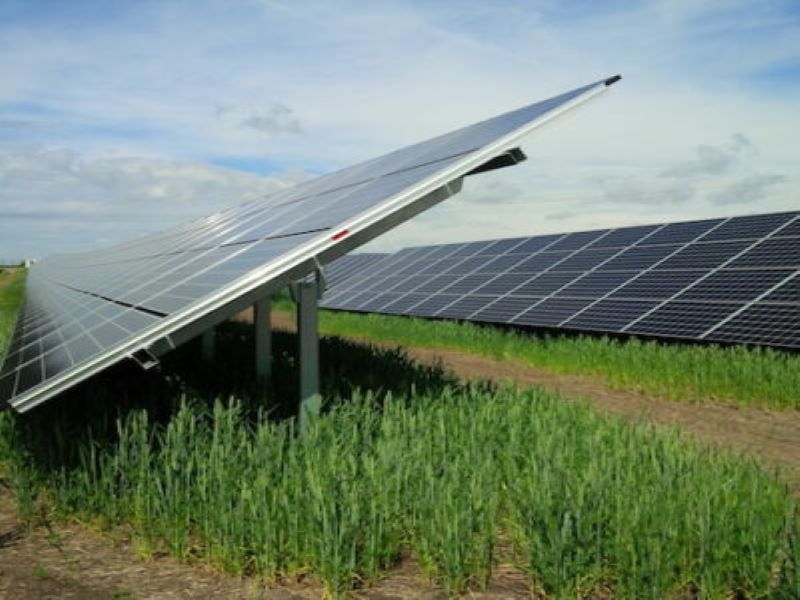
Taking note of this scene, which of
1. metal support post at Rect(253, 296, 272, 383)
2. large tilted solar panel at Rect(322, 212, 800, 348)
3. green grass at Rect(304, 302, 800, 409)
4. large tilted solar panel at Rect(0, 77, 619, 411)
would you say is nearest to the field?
large tilted solar panel at Rect(0, 77, 619, 411)

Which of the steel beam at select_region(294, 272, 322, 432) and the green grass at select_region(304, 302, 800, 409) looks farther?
the green grass at select_region(304, 302, 800, 409)

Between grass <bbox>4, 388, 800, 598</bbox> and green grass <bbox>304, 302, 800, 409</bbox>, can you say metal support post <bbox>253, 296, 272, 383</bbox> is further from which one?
green grass <bbox>304, 302, 800, 409</bbox>

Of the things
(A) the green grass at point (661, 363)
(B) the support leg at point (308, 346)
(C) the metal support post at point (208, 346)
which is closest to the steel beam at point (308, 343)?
(B) the support leg at point (308, 346)

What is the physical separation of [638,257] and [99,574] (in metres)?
17.1

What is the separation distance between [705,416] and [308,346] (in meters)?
6.00

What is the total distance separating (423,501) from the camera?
192 inches

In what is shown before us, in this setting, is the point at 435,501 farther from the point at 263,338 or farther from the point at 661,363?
the point at 661,363

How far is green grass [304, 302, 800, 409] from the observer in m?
11.4

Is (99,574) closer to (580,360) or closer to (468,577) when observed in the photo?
(468,577)

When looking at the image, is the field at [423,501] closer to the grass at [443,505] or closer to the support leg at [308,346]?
the grass at [443,505]

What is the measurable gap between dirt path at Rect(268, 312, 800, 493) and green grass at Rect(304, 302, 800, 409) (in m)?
0.28

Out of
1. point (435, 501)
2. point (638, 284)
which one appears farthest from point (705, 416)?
point (638, 284)

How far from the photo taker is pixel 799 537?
4.20m

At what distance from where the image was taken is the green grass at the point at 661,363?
1138cm
